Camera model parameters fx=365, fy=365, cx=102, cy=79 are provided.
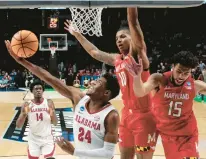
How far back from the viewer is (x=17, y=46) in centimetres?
429

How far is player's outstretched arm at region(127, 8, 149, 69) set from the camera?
359cm

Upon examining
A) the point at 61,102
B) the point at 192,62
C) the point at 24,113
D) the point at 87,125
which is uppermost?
the point at 192,62

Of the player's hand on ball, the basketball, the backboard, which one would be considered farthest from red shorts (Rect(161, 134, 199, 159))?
the backboard

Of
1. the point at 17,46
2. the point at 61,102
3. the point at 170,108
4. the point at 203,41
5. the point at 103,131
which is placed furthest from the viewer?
the point at 203,41

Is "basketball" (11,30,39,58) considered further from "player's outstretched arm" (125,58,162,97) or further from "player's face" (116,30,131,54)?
"player's outstretched arm" (125,58,162,97)

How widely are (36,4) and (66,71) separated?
14099 mm

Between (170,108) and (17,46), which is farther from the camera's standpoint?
(17,46)

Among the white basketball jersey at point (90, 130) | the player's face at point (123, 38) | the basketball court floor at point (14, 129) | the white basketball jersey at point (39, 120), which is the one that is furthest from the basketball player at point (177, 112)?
the basketball court floor at point (14, 129)

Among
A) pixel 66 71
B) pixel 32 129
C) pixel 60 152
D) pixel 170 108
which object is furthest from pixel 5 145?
pixel 66 71

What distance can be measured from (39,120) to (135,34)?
7.85 feet

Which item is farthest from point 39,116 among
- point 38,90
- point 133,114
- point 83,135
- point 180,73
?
point 180,73

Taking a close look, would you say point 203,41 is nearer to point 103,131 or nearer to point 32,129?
point 32,129

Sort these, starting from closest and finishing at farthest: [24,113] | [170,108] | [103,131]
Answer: [103,131]
[170,108]
[24,113]

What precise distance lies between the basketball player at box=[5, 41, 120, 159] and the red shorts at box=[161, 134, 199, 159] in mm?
877
